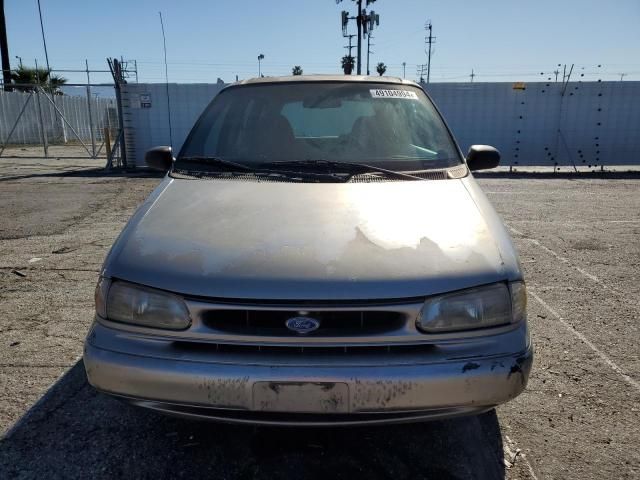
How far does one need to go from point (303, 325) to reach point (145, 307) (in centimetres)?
66

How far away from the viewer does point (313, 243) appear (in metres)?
2.12

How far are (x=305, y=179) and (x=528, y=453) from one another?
70.5 inches

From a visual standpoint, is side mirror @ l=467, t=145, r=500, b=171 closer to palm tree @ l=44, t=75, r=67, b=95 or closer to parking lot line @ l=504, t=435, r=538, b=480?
parking lot line @ l=504, t=435, r=538, b=480

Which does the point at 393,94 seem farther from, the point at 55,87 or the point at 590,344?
the point at 55,87

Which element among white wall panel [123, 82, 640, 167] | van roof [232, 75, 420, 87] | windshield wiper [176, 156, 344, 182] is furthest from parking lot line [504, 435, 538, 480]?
white wall panel [123, 82, 640, 167]

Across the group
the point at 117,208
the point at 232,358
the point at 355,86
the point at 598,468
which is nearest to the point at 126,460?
the point at 232,358

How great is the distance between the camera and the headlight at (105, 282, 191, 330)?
6.48 ft

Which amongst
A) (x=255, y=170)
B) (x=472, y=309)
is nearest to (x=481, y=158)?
(x=255, y=170)

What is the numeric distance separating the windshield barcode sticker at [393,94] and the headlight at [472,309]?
1.82 metres

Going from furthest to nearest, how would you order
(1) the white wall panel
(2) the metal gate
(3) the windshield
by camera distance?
(2) the metal gate, (1) the white wall panel, (3) the windshield

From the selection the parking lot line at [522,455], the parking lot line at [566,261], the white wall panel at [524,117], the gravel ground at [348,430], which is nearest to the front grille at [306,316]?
the gravel ground at [348,430]

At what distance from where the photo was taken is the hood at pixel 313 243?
1.93 meters

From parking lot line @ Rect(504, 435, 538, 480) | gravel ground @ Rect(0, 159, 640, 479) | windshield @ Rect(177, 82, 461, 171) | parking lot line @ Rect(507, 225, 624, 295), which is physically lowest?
parking lot line @ Rect(504, 435, 538, 480)

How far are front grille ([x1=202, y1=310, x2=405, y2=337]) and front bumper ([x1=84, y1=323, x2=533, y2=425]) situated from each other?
9cm
